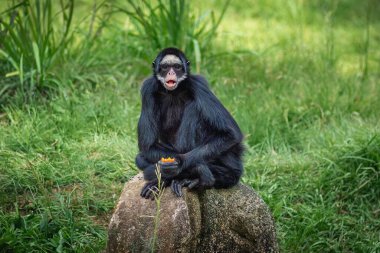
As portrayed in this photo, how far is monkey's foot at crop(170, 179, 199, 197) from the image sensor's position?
4560 millimetres

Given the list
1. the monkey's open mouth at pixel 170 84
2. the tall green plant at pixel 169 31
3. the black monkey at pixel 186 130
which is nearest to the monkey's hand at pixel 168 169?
the black monkey at pixel 186 130

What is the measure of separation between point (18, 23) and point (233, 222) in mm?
3849

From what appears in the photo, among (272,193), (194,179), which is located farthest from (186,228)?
(272,193)

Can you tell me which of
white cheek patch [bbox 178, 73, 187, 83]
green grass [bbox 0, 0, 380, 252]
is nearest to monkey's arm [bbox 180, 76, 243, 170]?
white cheek patch [bbox 178, 73, 187, 83]

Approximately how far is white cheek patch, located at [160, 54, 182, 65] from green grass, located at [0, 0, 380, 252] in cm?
126

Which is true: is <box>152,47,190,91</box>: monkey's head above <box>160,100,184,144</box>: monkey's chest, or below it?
above

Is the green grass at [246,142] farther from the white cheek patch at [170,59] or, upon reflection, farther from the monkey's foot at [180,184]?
the white cheek patch at [170,59]

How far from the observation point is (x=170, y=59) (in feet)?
16.3

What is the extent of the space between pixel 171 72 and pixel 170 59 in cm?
12

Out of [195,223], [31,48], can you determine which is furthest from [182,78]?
[31,48]

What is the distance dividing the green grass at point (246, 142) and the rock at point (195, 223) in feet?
2.29

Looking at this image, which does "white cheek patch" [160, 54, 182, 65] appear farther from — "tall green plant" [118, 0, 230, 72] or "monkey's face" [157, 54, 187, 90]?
"tall green plant" [118, 0, 230, 72]

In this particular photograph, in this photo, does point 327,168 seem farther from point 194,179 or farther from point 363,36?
point 363,36

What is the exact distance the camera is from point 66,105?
7.08 metres
